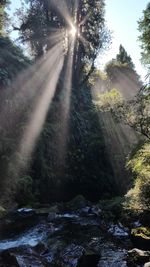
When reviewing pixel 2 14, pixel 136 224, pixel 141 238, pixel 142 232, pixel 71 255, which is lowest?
pixel 71 255

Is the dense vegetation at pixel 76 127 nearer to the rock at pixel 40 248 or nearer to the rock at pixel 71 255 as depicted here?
the rock at pixel 71 255

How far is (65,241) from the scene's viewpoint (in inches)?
614

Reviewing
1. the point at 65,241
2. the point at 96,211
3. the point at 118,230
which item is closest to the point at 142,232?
the point at 118,230

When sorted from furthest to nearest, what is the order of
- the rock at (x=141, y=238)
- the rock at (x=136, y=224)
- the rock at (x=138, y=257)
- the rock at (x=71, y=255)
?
1. the rock at (x=136, y=224)
2. the rock at (x=141, y=238)
3. the rock at (x=71, y=255)
4. the rock at (x=138, y=257)

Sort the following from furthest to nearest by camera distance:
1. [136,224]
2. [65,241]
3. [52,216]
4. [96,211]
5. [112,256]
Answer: [96,211] → [52,216] → [136,224] → [65,241] → [112,256]

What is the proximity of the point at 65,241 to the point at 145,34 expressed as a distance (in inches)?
512

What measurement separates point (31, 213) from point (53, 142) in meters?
12.2

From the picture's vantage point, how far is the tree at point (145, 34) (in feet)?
65.1

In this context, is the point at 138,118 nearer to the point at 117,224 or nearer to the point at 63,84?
the point at 117,224

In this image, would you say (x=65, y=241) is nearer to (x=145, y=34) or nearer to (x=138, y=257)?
(x=138, y=257)

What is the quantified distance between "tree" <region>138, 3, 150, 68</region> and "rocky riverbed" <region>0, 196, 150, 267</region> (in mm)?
10380

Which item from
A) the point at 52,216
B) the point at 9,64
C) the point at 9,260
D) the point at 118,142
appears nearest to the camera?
the point at 9,260

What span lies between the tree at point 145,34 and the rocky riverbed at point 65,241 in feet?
34.1

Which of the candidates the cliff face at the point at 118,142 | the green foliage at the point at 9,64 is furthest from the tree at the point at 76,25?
the cliff face at the point at 118,142
